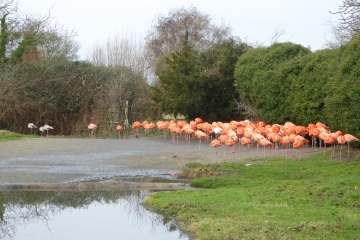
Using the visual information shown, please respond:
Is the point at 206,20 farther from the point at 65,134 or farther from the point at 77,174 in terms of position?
the point at 77,174

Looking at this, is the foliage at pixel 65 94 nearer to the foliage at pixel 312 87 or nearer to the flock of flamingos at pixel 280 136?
the flock of flamingos at pixel 280 136

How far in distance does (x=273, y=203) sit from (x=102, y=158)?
370 inches

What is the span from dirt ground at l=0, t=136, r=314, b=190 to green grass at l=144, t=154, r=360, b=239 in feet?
8.16

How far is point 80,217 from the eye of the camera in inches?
407

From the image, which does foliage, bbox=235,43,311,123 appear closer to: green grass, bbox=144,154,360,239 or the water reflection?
green grass, bbox=144,154,360,239

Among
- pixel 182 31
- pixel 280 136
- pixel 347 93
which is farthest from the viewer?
pixel 182 31

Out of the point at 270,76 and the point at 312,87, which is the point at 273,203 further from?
the point at 270,76

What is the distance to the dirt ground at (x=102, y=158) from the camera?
14.8m

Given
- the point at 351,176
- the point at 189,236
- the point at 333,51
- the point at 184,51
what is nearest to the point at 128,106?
the point at 184,51

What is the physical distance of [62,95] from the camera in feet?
104

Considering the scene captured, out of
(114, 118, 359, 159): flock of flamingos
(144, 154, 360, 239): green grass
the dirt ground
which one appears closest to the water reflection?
(144, 154, 360, 239): green grass

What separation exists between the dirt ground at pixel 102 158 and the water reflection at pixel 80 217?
1693 mm

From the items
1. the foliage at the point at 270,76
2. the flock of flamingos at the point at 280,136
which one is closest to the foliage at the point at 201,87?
the foliage at the point at 270,76

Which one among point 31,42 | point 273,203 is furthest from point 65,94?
point 273,203
